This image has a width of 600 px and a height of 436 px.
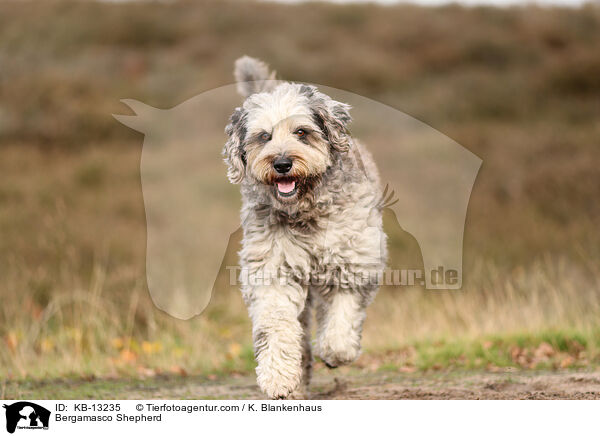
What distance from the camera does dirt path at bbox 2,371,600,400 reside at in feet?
15.0

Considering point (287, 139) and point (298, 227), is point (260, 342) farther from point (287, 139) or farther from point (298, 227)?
point (287, 139)

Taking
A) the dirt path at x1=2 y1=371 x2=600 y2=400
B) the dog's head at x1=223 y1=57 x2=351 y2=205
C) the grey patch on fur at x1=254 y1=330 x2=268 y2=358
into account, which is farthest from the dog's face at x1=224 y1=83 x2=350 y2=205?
the dirt path at x1=2 y1=371 x2=600 y2=400

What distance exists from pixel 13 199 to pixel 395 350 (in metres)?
8.46

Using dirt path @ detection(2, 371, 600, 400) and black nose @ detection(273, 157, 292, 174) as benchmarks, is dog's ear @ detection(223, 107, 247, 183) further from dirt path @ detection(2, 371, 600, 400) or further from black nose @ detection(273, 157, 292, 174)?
dirt path @ detection(2, 371, 600, 400)

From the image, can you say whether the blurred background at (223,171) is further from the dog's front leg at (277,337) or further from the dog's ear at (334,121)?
the dog's ear at (334,121)

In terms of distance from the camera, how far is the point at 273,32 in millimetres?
20969

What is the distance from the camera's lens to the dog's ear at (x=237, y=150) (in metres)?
3.87

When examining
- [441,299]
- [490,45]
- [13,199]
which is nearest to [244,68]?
[441,299]

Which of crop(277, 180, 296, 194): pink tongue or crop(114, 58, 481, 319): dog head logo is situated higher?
crop(114, 58, 481, 319): dog head logo

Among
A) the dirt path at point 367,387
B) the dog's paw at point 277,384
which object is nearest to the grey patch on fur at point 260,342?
the dog's paw at point 277,384
